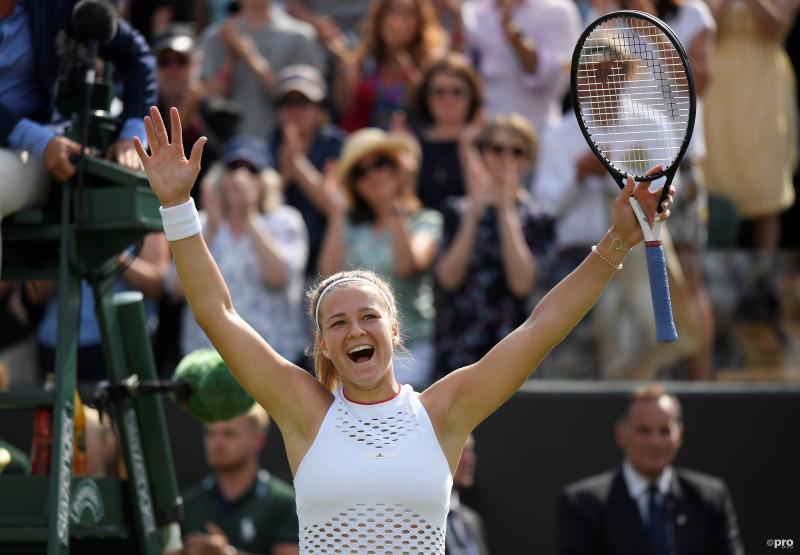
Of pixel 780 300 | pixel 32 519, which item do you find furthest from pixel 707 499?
pixel 32 519

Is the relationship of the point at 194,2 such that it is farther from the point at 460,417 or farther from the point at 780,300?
the point at 460,417

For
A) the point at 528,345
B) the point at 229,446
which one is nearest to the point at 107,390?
the point at 528,345

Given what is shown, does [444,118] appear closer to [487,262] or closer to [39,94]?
[487,262]

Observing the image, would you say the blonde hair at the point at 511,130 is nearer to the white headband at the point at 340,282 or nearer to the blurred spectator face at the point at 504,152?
the blurred spectator face at the point at 504,152

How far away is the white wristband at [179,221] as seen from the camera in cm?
425

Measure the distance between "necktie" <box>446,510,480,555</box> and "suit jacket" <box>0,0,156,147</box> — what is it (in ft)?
8.93

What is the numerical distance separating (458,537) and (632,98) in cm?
305

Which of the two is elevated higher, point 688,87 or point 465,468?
point 688,87

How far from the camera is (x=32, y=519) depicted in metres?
4.98

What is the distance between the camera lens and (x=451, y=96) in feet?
29.4

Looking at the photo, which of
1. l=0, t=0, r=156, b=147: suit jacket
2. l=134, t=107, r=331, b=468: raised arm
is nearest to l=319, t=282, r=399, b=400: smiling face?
l=134, t=107, r=331, b=468: raised arm

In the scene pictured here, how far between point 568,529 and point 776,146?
2994 millimetres

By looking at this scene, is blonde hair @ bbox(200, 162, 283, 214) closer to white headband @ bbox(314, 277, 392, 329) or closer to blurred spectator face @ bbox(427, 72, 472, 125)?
blurred spectator face @ bbox(427, 72, 472, 125)

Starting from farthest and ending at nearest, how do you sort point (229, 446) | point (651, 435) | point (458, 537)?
1. point (651, 435)
2. point (229, 446)
3. point (458, 537)
